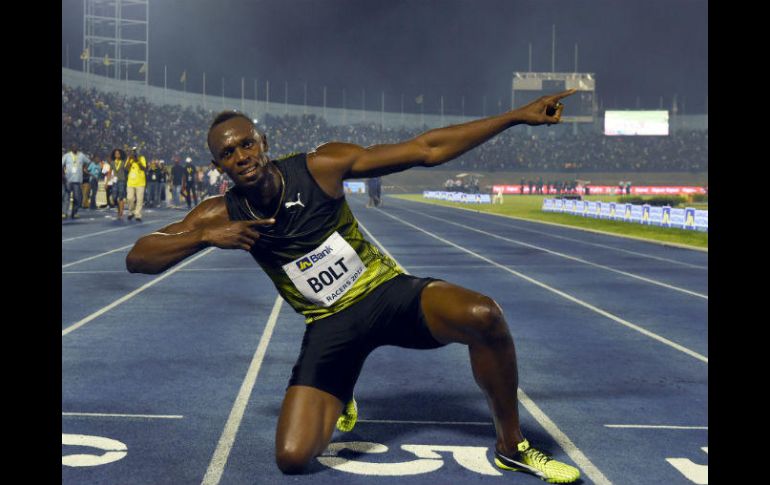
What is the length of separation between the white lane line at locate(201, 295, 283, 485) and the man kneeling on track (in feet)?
1.14

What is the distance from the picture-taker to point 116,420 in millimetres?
5637

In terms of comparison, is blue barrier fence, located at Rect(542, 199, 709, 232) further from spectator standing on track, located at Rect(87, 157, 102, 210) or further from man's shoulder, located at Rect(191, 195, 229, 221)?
man's shoulder, located at Rect(191, 195, 229, 221)

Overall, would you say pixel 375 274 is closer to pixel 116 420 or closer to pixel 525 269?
pixel 116 420

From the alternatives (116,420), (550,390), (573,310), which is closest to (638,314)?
(573,310)

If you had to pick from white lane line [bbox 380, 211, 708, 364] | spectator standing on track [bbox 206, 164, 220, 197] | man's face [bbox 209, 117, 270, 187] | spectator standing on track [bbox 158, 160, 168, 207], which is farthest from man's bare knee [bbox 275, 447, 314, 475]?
spectator standing on track [bbox 206, 164, 220, 197]

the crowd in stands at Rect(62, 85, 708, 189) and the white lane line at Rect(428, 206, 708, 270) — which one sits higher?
the crowd in stands at Rect(62, 85, 708, 189)

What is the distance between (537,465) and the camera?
4.58 metres

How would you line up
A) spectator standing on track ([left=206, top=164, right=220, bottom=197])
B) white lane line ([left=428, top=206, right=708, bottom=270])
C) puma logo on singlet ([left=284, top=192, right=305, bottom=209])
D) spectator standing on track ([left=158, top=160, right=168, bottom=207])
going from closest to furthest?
1. puma logo on singlet ([left=284, top=192, right=305, bottom=209])
2. white lane line ([left=428, top=206, right=708, bottom=270])
3. spectator standing on track ([left=158, top=160, right=168, bottom=207])
4. spectator standing on track ([left=206, top=164, right=220, bottom=197])

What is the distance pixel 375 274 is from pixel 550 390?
7.13 ft

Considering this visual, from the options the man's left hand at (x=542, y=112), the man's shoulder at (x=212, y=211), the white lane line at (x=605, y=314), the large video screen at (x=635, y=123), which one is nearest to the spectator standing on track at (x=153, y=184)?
the white lane line at (x=605, y=314)

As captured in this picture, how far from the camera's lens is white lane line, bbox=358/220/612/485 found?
469cm

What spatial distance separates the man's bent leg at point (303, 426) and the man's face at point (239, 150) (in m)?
1.12

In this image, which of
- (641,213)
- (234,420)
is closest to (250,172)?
→ (234,420)

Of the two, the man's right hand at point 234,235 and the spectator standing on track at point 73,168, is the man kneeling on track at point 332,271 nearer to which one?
the man's right hand at point 234,235
